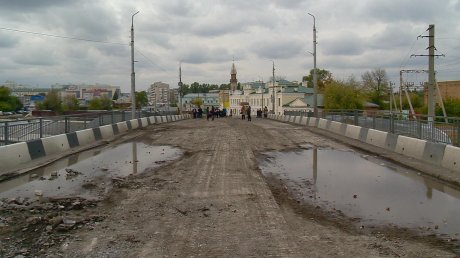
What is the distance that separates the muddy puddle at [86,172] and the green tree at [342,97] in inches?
3345

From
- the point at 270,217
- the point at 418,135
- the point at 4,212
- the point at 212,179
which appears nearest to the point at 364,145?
the point at 418,135

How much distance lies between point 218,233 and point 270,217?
1.11 m

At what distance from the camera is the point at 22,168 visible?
1143 centimetres

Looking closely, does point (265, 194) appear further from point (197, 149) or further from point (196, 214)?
point (197, 149)

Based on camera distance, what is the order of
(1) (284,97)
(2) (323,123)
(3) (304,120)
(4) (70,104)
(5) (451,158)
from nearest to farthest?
(5) (451,158) → (2) (323,123) → (3) (304,120) → (4) (70,104) → (1) (284,97)

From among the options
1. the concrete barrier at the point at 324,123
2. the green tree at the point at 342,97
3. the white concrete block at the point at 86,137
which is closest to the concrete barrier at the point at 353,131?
the concrete barrier at the point at 324,123

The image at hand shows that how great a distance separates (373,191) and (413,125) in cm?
656

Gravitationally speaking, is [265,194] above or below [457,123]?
below

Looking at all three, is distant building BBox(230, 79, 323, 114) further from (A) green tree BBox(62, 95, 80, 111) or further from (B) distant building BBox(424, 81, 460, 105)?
(A) green tree BBox(62, 95, 80, 111)

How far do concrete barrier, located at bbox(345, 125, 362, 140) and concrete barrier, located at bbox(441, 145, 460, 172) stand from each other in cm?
894

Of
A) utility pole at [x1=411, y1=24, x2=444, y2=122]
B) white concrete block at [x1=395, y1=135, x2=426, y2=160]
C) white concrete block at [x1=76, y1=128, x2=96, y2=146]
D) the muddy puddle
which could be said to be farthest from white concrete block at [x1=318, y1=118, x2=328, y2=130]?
white concrete block at [x1=76, y1=128, x2=96, y2=146]

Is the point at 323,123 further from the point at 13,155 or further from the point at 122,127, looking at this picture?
the point at 13,155

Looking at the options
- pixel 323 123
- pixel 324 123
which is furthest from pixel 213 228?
pixel 323 123

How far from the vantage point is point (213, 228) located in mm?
6090
